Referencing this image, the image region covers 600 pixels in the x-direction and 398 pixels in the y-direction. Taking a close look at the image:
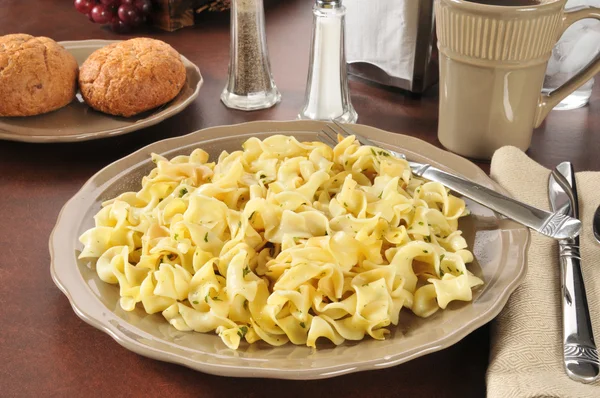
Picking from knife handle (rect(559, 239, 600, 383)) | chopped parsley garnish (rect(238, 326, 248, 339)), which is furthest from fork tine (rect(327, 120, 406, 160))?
chopped parsley garnish (rect(238, 326, 248, 339))

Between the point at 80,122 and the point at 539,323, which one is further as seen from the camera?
the point at 80,122

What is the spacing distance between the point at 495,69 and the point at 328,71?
0.91 ft

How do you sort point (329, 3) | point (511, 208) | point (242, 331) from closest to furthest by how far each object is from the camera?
point (242, 331)
point (511, 208)
point (329, 3)

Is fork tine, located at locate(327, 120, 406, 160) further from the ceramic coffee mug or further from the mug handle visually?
the mug handle

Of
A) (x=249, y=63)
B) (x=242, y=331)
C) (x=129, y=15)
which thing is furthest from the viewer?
(x=129, y=15)

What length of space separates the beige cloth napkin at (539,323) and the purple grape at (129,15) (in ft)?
3.04

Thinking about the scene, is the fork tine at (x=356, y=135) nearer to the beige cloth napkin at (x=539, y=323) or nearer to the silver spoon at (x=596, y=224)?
the beige cloth napkin at (x=539, y=323)

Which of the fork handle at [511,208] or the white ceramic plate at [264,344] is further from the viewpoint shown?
the fork handle at [511,208]

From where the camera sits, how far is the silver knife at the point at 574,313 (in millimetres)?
641

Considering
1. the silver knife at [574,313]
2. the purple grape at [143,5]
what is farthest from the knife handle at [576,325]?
the purple grape at [143,5]

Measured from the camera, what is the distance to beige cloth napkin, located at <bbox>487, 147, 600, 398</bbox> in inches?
24.4

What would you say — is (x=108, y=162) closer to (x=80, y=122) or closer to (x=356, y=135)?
(x=80, y=122)

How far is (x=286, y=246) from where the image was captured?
0.74m

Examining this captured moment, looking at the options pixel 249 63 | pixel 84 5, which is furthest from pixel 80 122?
pixel 84 5
